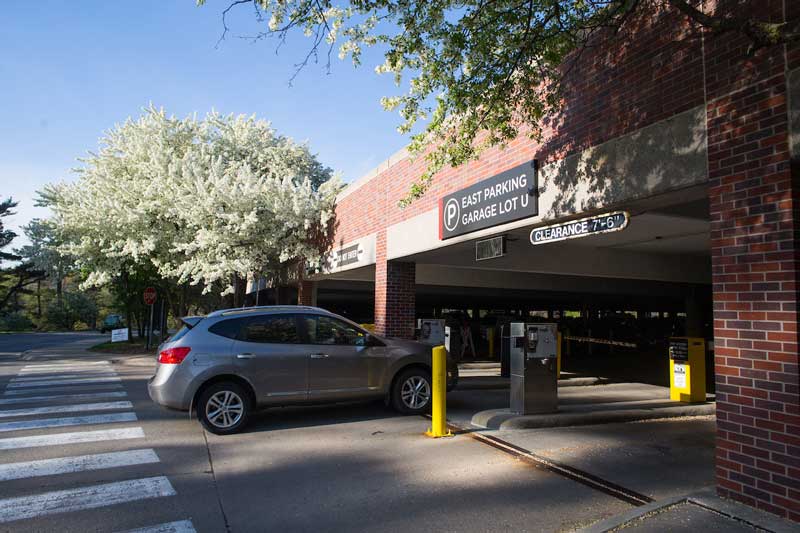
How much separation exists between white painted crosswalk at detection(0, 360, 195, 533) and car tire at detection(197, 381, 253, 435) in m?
0.83

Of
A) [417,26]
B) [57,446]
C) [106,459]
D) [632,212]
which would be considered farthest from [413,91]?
[57,446]

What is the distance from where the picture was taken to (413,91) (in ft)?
25.2

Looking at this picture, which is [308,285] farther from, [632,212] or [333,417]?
[632,212]

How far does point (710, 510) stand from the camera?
464 cm

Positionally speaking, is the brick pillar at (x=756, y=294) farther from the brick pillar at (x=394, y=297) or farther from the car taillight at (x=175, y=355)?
the brick pillar at (x=394, y=297)

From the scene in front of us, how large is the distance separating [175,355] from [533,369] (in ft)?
16.5

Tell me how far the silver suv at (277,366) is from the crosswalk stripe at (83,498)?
1.95 m

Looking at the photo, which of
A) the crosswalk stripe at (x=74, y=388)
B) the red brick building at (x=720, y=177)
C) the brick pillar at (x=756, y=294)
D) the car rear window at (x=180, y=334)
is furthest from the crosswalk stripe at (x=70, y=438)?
the brick pillar at (x=756, y=294)

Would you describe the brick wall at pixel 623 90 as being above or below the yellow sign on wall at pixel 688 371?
above

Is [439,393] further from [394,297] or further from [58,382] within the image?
[58,382]

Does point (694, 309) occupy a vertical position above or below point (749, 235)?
below

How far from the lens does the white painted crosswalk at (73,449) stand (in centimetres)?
520

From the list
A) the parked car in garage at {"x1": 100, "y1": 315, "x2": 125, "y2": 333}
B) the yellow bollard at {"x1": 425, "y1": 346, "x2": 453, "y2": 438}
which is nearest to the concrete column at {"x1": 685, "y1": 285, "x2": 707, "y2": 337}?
the yellow bollard at {"x1": 425, "y1": 346, "x2": 453, "y2": 438}

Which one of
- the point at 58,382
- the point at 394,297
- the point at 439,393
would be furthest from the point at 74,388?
the point at 439,393
